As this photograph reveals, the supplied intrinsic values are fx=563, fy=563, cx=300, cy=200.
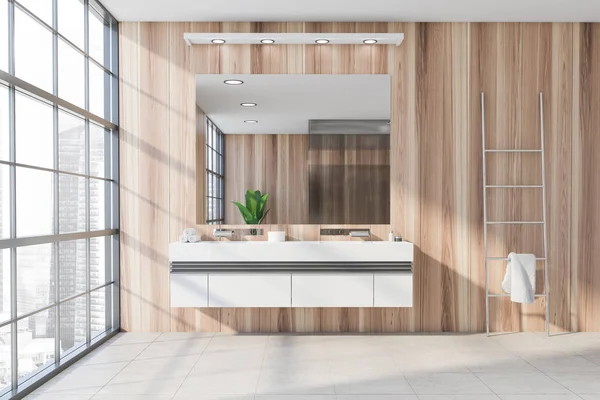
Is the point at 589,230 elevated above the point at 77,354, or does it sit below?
above

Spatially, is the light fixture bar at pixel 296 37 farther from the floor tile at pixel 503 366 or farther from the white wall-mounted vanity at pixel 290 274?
the floor tile at pixel 503 366

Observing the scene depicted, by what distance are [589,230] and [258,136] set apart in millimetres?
3070

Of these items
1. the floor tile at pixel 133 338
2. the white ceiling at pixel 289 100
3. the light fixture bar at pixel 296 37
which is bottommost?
the floor tile at pixel 133 338

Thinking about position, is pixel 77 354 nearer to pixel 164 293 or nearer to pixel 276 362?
pixel 164 293

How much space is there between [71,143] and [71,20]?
89 cm

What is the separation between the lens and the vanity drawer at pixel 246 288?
4598 mm

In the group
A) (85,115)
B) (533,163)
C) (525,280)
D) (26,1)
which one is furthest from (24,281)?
(533,163)

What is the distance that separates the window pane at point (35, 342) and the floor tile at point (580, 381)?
11.0 ft

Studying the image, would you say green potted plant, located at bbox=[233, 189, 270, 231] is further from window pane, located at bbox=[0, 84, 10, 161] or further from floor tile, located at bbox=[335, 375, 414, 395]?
window pane, located at bbox=[0, 84, 10, 161]

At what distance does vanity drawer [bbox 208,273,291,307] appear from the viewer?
4598 millimetres

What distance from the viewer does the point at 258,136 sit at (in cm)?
492

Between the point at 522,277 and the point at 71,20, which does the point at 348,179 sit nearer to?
the point at 522,277

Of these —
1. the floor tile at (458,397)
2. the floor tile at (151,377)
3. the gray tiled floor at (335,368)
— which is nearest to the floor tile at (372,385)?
the gray tiled floor at (335,368)

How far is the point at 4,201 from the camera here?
3.15 meters
